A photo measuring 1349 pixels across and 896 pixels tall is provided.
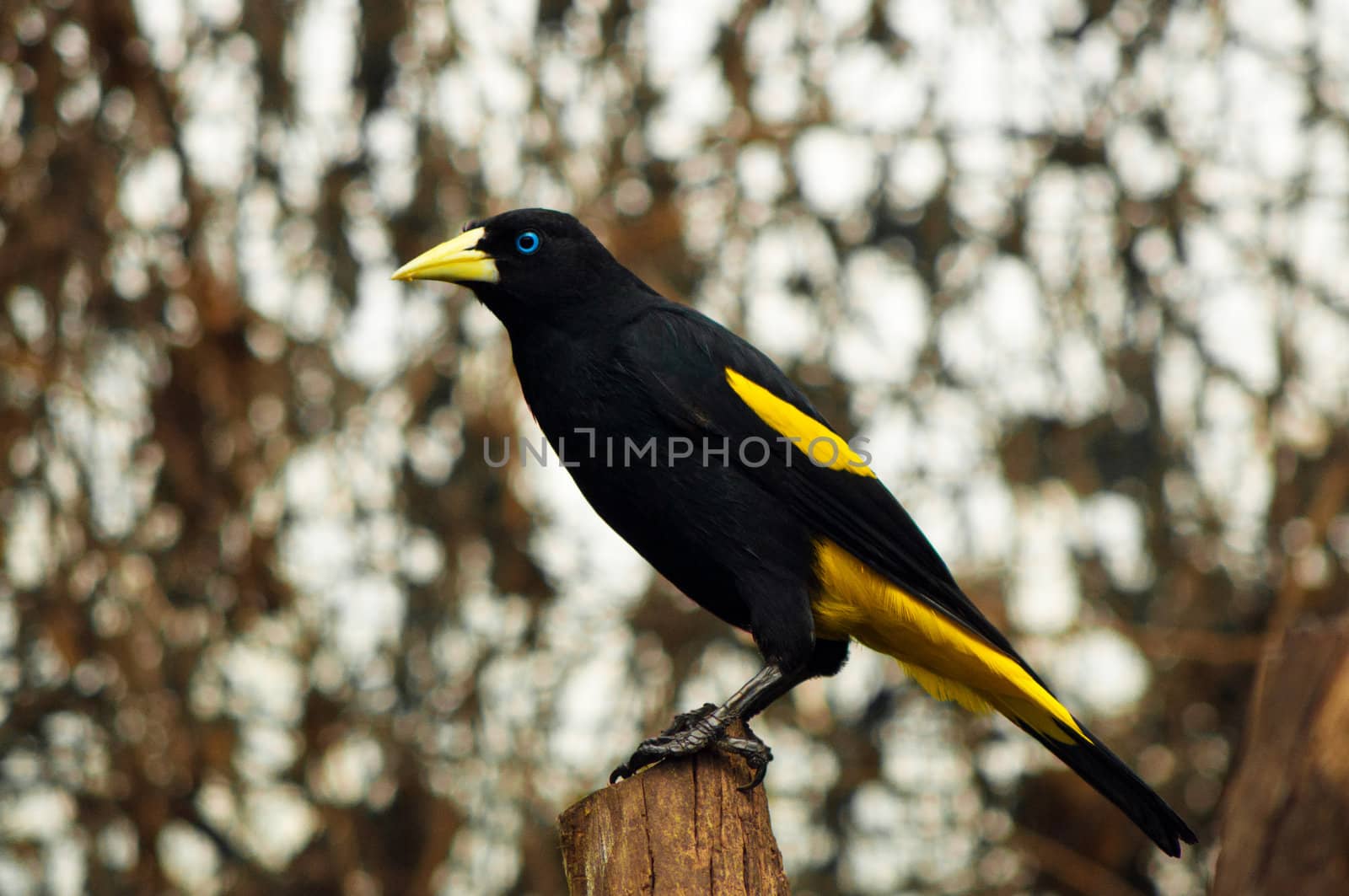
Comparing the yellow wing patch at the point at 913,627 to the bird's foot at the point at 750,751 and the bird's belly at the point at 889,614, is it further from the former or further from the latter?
the bird's foot at the point at 750,751

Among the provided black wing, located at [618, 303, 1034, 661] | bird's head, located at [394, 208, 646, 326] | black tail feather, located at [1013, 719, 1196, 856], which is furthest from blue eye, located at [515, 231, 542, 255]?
black tail feather, located at [1013, 719, 1196, 856]

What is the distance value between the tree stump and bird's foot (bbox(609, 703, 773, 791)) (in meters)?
1.57

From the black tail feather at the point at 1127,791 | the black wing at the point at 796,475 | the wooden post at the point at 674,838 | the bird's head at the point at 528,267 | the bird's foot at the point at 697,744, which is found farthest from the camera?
the bird's head at the point at 528,267

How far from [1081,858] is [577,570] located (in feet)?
8.61

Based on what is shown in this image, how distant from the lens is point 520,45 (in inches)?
247

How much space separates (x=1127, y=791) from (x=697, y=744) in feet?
3.64

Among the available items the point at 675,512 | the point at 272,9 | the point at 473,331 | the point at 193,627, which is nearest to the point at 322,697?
the point at 193,627

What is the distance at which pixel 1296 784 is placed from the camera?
12.8 feet

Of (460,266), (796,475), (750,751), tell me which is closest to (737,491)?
(796,475)

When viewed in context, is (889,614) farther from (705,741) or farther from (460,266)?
(460,266)

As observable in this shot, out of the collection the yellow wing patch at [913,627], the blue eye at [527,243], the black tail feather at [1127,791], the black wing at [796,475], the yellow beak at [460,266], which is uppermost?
the blue eye at [527,243]

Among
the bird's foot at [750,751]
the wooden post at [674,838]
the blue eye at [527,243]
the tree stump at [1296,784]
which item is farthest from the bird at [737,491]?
the tree stump at [1296,784]

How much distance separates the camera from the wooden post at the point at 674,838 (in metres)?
2.84

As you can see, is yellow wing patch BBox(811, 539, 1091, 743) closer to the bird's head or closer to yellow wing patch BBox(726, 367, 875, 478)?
yellow wing patch BBox(726, 367, 875, 478)
